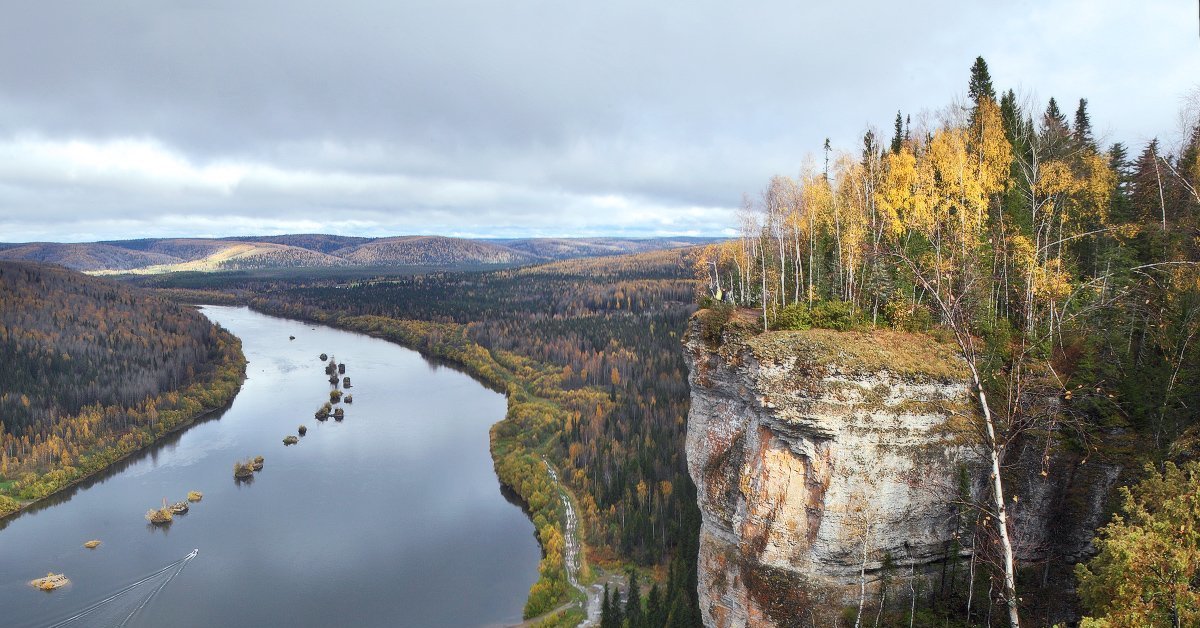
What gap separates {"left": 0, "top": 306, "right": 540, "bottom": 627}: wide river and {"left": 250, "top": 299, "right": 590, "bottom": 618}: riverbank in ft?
6.73

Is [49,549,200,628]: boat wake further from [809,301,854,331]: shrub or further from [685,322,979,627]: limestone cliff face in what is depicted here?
[809,301,854,331]: shrub

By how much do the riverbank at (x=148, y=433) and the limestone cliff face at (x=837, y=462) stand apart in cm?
6377

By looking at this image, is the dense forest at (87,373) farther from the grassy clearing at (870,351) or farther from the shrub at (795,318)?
the grassy clearing at (870,351)

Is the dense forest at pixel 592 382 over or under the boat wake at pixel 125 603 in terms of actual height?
over

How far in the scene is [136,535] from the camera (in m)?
46.3

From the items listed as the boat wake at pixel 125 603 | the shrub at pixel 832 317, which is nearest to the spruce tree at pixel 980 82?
the shrub at pixel 832 317

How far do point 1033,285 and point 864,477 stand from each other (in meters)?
9.16

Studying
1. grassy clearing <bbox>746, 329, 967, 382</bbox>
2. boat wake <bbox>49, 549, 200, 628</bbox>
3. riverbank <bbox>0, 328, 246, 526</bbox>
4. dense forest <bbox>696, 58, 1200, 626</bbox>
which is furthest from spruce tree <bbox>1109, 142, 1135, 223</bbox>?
riverbank <bbox>0, 328, 246, 526</bbox>

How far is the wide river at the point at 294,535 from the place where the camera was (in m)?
36.6

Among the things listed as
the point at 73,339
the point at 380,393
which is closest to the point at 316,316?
the point at 73,339

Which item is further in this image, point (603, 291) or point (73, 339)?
point (603, 291)

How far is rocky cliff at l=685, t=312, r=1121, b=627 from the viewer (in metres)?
17.2

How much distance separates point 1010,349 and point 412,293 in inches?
7198

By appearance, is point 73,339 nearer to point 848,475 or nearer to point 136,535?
point 136,535
